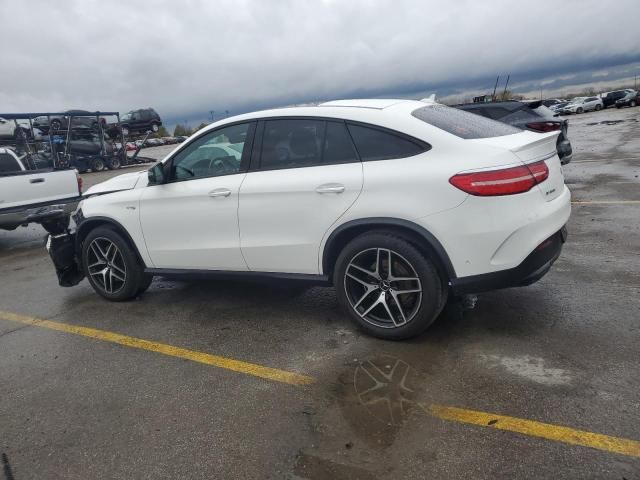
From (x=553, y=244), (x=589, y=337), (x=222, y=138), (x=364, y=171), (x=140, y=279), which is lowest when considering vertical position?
(x=589, y=337)

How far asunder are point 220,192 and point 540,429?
2.86 m

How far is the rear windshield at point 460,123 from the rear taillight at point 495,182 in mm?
398

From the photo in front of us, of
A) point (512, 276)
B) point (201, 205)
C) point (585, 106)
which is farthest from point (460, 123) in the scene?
point (585, 106)

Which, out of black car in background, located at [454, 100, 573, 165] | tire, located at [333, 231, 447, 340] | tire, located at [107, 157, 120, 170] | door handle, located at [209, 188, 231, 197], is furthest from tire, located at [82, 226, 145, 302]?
tire, located at [107, 157, 120, 170]

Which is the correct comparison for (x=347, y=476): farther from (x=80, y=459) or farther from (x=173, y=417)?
(x=80, y=459)

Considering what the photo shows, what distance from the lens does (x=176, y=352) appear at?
391cm

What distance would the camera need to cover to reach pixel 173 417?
3020mm

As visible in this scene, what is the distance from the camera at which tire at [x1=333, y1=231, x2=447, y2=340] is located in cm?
344

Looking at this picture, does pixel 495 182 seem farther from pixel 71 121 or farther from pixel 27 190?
pixel 71 121

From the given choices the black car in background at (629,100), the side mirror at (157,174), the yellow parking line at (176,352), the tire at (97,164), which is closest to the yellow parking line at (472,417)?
the yellow parking line at (176,352)

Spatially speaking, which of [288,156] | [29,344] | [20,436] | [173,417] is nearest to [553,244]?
[288,156]

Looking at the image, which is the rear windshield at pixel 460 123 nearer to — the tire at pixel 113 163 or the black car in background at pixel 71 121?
the black car in background at pixel 71 121

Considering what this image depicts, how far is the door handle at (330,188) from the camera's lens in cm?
360

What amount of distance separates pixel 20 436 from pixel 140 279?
2146 mm
